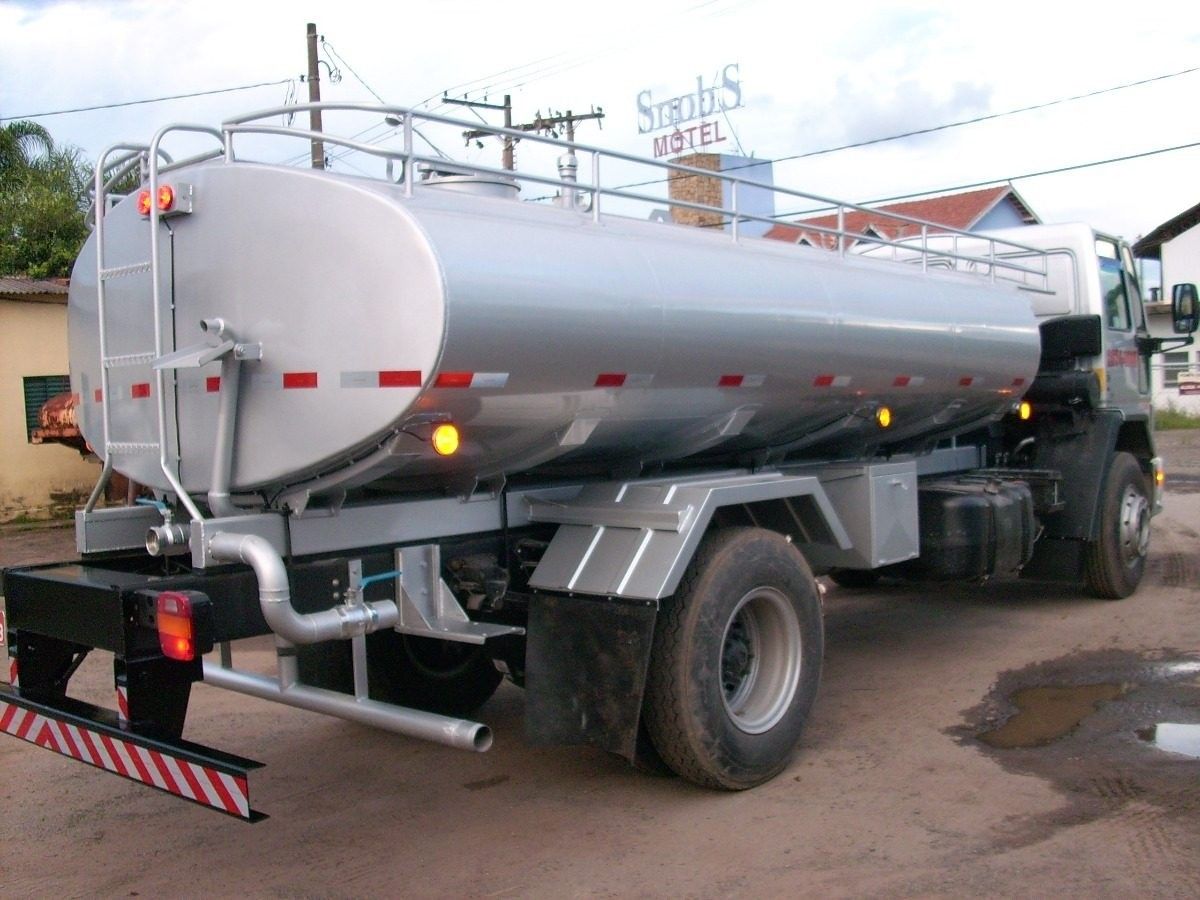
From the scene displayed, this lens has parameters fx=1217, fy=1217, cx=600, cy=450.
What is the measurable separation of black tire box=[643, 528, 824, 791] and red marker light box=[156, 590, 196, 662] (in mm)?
1866

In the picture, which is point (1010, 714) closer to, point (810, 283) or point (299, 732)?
point (810, 283)

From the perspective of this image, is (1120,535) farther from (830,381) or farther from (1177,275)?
(1177,275)

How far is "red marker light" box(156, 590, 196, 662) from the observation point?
12.9 ft

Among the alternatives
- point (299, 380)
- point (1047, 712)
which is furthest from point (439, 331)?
point (1047, 712)

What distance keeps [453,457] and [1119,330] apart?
258 inches

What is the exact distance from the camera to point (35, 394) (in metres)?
15.2

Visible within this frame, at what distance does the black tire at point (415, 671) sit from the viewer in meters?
5.30

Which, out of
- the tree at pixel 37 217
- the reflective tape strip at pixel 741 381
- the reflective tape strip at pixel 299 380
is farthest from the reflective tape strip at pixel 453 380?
the tree at pixel 37 217

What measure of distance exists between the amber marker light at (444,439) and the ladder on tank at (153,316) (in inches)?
34.3

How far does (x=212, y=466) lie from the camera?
449cm

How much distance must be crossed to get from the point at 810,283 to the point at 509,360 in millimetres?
2053

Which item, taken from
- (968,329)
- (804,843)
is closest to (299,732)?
(804,843)

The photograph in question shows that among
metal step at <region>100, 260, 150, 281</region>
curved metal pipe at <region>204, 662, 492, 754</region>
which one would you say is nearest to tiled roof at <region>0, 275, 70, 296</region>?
metal step at <region>100, 260, 150, 281</region>

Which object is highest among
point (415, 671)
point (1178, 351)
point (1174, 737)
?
Answer: point (1178, 351)
